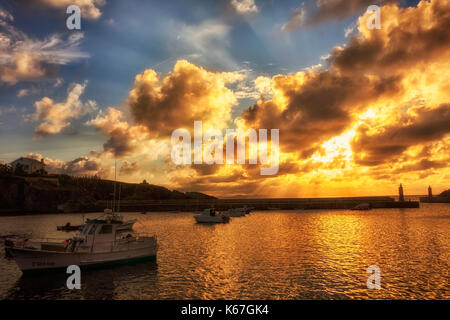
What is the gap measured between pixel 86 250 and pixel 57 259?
2650 mm

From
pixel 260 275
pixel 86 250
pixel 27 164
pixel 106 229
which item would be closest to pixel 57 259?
pixel 86 250

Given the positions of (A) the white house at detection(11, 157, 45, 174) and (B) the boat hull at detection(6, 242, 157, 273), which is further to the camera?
(A) the white house at detection(11, 157, 45, 174)

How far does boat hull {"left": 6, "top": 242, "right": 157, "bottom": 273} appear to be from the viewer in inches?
1105

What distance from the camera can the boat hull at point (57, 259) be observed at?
92.1 feet

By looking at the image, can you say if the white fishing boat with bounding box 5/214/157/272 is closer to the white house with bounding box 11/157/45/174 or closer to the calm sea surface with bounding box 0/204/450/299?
the calm sea surface with bounding box 0/204/450/299

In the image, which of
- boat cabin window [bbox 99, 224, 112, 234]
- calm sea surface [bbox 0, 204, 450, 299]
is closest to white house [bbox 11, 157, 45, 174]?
calm sea surface [bbox 0, 204, 450, 299]

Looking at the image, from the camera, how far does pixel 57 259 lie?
2878 cm

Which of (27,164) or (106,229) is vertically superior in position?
(27,164)

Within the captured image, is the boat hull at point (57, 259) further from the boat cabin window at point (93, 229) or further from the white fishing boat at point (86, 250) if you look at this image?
the boat cabin window at point (93, 229)

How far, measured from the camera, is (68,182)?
181750 mm

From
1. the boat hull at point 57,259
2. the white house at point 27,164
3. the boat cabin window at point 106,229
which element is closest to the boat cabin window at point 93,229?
the boat cabin window at point 106,229

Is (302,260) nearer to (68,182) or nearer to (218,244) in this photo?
(218,244)

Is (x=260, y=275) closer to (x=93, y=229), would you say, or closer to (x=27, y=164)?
(x=93, y=229)
